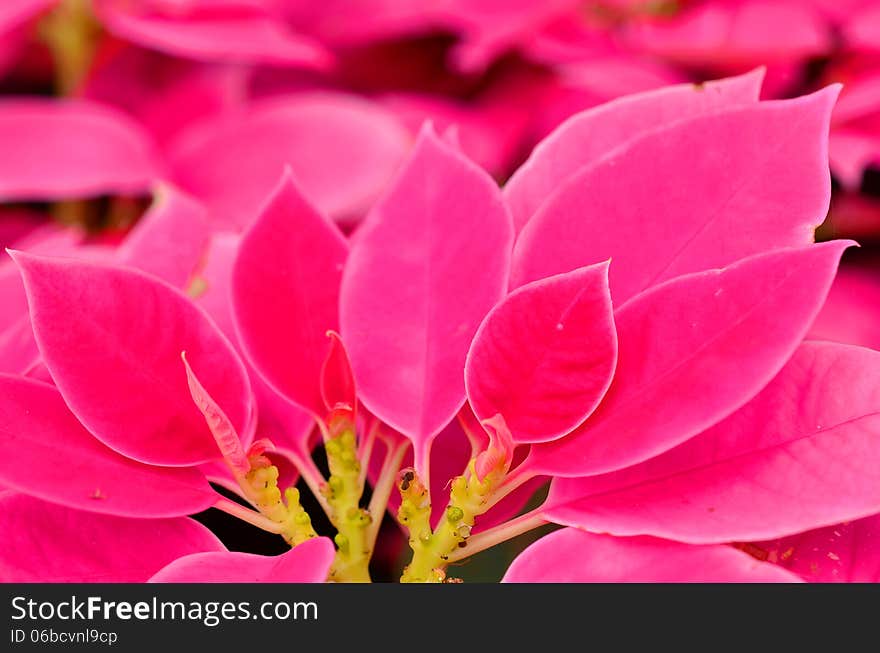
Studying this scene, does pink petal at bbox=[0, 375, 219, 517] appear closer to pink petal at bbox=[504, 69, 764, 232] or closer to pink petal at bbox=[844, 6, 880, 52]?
pink petal at bbox=[504, 69, 764, 232]

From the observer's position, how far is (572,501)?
343 mm

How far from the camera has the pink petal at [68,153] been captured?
693 mm

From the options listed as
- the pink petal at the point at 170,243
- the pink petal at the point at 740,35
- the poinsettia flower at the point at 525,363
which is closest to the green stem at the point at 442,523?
the poinsettia flower at the point at 525,363

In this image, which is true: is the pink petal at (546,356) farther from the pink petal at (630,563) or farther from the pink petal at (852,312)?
the pink petal at (852,312)

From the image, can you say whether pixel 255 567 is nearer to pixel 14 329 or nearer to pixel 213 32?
pixel 14 329

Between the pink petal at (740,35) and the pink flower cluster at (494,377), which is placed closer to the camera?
the pink flower cluster at (494,377)

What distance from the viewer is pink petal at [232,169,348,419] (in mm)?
375

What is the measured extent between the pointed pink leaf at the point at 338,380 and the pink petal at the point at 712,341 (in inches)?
3.1

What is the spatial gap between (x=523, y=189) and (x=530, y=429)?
102 mm

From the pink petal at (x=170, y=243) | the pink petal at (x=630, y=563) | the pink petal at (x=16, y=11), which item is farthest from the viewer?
the pink petal at (x=16, y=11)

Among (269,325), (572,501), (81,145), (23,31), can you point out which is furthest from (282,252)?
(23,31)

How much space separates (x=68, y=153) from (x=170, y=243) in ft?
1.00

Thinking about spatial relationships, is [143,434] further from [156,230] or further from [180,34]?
[180,34]

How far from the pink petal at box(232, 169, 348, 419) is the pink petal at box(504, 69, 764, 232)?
2.9 inches
